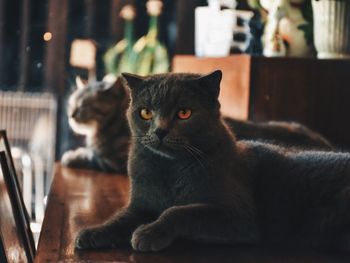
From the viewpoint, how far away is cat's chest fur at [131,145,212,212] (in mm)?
1296

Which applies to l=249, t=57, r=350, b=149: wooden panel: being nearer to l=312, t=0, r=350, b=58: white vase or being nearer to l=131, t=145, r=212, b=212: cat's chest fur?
l=312, t=0, r=350, b=58: white vase

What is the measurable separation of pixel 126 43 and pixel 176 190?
108 inches

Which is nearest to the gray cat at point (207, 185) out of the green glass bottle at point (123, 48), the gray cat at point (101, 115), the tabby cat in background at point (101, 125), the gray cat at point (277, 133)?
the gray cat at point (277, 133)

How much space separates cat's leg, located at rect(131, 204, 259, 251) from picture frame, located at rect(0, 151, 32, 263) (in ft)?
1.26

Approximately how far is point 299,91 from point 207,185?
142 centimetres

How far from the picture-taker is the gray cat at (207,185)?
1.24m

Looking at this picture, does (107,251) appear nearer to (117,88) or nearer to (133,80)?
(133,80)

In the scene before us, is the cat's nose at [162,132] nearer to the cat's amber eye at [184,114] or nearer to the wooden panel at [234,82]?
the cat's amber eye at [184,114]

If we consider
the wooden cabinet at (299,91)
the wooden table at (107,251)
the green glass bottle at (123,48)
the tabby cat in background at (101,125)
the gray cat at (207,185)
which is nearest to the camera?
the wooden table at (107,251)

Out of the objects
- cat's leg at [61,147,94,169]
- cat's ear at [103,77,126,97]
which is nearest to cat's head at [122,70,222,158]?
cat's leg at [61,147,94,169]

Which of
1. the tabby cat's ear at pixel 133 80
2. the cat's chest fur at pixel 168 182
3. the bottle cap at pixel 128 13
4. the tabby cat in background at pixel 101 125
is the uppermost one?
the bottle cap at pixel 128 13

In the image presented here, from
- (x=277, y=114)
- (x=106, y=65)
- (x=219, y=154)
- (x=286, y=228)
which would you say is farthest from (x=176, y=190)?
(x=106, y=65)

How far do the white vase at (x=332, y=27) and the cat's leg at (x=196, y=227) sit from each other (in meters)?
1.63

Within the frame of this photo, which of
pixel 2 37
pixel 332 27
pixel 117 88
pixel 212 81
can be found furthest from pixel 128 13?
pixel 212 81
